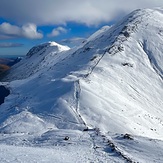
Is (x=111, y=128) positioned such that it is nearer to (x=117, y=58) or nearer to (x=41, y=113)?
(x=41, y=113)

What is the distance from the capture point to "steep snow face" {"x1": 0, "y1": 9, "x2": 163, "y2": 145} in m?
42.5

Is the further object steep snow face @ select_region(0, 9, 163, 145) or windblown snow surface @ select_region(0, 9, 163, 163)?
steep snow face @ select_region(0, 9, 163, 145)

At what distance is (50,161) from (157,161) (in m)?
8.53

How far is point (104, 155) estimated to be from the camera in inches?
957

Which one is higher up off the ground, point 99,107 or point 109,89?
point 109,89

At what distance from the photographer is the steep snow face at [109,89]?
4250cm

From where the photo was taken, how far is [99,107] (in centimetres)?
4453

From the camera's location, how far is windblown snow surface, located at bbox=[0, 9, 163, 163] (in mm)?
25391

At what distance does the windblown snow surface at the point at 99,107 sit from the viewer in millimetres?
25391

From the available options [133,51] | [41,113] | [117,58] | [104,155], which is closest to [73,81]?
[41,113]

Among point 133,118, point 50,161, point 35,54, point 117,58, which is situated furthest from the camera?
point 35,54

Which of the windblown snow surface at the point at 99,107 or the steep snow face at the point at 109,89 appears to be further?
the steep snow face at the point at 109,89

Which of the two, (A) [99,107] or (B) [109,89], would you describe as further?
(B) [109,89]

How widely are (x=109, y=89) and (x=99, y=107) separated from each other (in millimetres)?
7765
